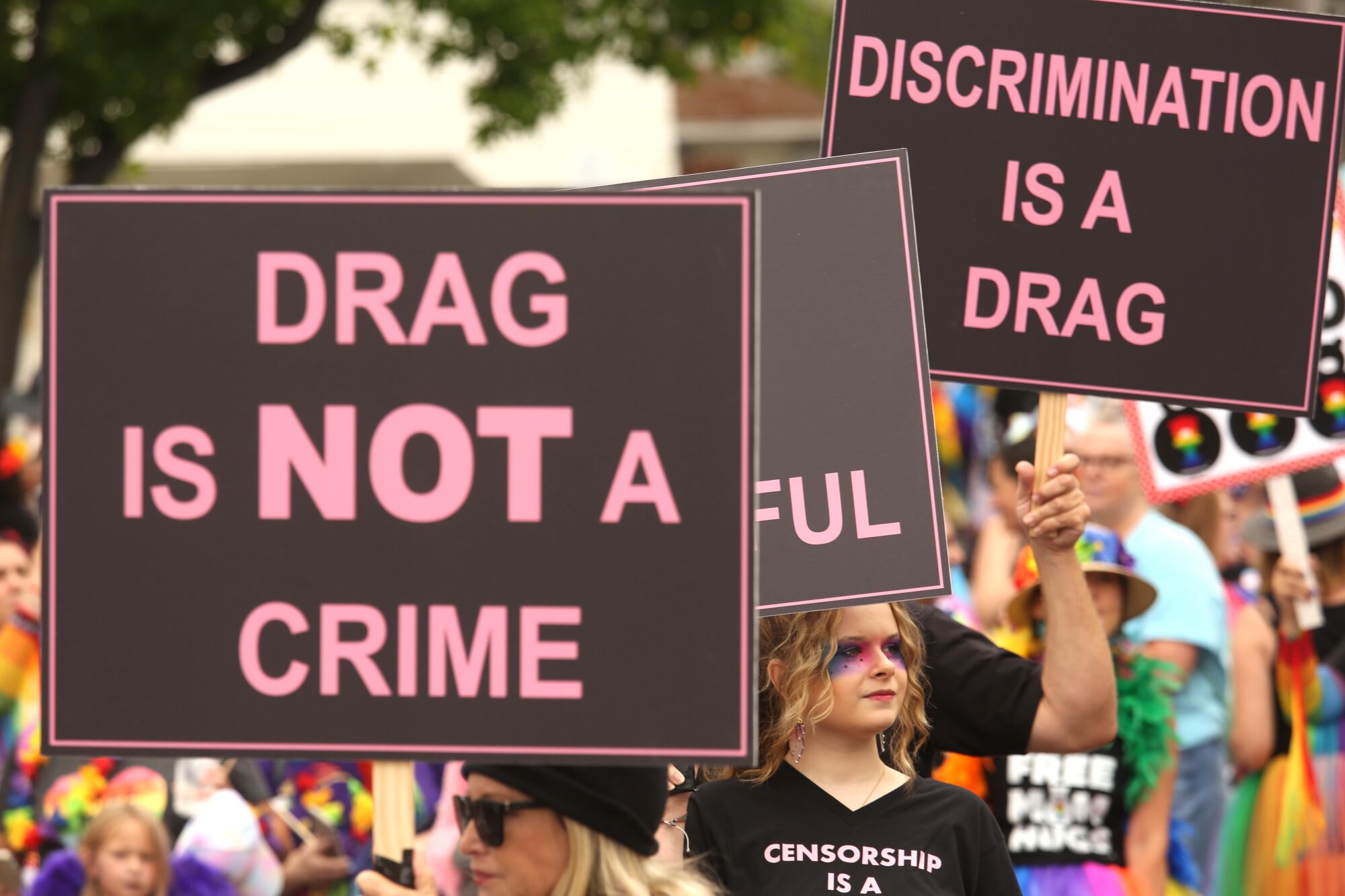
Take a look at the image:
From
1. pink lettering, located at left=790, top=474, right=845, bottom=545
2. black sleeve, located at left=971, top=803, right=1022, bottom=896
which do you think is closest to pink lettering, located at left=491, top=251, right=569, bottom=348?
pink lettering, located at left=790, top=474, right=845, bottom=545

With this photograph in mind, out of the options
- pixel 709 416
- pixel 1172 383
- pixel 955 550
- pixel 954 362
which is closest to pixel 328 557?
pixel 709 416

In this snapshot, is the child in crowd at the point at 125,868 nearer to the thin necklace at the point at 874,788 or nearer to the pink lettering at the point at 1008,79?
the thin necklace at the point at 874,788

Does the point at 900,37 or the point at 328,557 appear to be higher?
the point at 900,37

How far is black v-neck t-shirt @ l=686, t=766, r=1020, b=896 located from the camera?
333 centimetres

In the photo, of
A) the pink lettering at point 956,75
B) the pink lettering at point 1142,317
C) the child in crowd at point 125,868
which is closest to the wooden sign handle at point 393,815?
the pink lettering at point 1142,317

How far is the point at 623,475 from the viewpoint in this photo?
9.00ft

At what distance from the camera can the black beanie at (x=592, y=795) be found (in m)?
2.74

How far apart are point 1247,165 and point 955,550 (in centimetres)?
320

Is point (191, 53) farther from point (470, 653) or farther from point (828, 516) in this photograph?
point (470, 653)

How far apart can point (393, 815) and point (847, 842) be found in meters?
0.80

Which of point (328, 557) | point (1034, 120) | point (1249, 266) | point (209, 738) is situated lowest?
point (209, 738)

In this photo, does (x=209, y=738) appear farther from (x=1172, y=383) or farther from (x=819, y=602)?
(x=1172, y=383)

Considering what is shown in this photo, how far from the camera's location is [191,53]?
471 inches

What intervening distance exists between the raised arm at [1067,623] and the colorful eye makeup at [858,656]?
0.33 m
